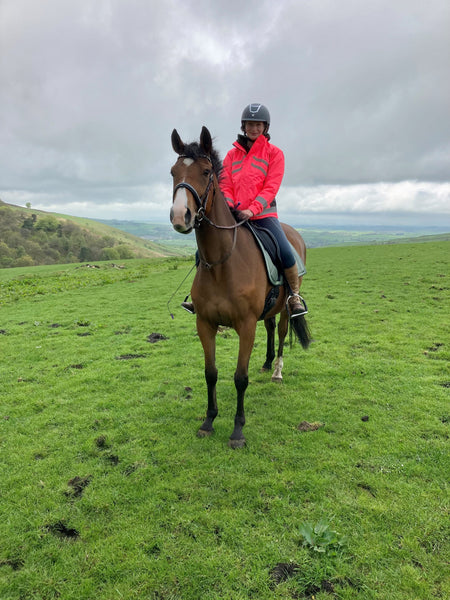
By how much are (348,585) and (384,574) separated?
34 centimetres

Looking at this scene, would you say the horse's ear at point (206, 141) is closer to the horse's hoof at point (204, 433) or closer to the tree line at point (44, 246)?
the horse's hoof at point (204, 433)

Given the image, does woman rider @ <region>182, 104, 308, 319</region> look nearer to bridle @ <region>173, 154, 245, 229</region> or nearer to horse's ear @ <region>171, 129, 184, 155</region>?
bridle @ <region>173, 154, 245, 229</region>

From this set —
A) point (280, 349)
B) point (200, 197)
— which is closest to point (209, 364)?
point (280, 349)

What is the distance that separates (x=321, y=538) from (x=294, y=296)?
3579mm

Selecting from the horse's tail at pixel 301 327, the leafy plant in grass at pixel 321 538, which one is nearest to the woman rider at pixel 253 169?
the horse's tail at pixel 301 327

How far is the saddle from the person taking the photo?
5.09 meters

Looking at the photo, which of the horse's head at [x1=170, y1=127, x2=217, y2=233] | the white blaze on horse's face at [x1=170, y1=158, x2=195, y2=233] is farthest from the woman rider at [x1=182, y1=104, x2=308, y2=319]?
the white blaze on horse's face at [x1=170, y1=158, x2=195, y2=233]

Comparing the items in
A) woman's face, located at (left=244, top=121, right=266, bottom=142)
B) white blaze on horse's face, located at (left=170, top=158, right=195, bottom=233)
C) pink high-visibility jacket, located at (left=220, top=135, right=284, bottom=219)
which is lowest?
white blaze on horse's face, located at (left=170, top=158, right=195, bottom=233)

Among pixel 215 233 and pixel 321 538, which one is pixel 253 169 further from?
pixel 321 538

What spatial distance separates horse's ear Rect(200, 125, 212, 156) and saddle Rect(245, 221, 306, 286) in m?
1.46

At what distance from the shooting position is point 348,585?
8.55 ft

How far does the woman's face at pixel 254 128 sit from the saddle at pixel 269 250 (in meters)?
1.34

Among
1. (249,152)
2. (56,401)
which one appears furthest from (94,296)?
(249,152)

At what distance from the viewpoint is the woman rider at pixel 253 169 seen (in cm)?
484
